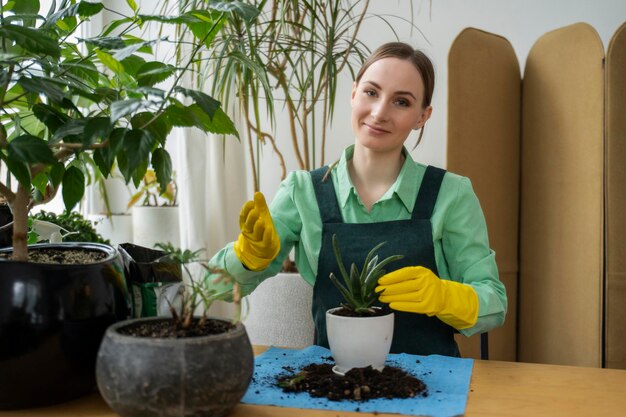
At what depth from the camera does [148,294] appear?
39.6 inches

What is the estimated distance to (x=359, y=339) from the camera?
39.3 inches

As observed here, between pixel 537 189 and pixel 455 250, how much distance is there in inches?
25.0

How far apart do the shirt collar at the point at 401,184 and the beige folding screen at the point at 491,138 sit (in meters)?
0.41

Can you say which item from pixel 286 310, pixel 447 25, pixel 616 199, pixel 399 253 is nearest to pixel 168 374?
pixel 399 253

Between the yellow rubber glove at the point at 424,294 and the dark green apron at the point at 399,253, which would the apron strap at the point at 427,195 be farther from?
the yellow rubber glove at the point at 424,294

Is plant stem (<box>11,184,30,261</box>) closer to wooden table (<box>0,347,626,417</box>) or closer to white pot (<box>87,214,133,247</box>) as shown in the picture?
wooden table (<box>0,347,626,417</box>)

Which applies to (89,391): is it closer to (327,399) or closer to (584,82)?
(327,399)

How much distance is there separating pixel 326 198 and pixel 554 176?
0.80 meters

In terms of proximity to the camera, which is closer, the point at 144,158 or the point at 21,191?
the point at 144,158

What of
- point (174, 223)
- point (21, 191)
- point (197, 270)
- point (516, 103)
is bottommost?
point (197, 270)

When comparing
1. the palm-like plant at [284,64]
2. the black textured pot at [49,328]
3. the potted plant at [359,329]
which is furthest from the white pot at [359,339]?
the palm-like plant at [284,64]

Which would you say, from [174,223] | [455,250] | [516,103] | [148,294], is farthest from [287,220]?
[174,223]

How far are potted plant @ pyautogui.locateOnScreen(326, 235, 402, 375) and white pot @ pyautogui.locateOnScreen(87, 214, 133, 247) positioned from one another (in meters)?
2.01

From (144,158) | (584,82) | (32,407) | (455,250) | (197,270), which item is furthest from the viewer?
(197,270)
